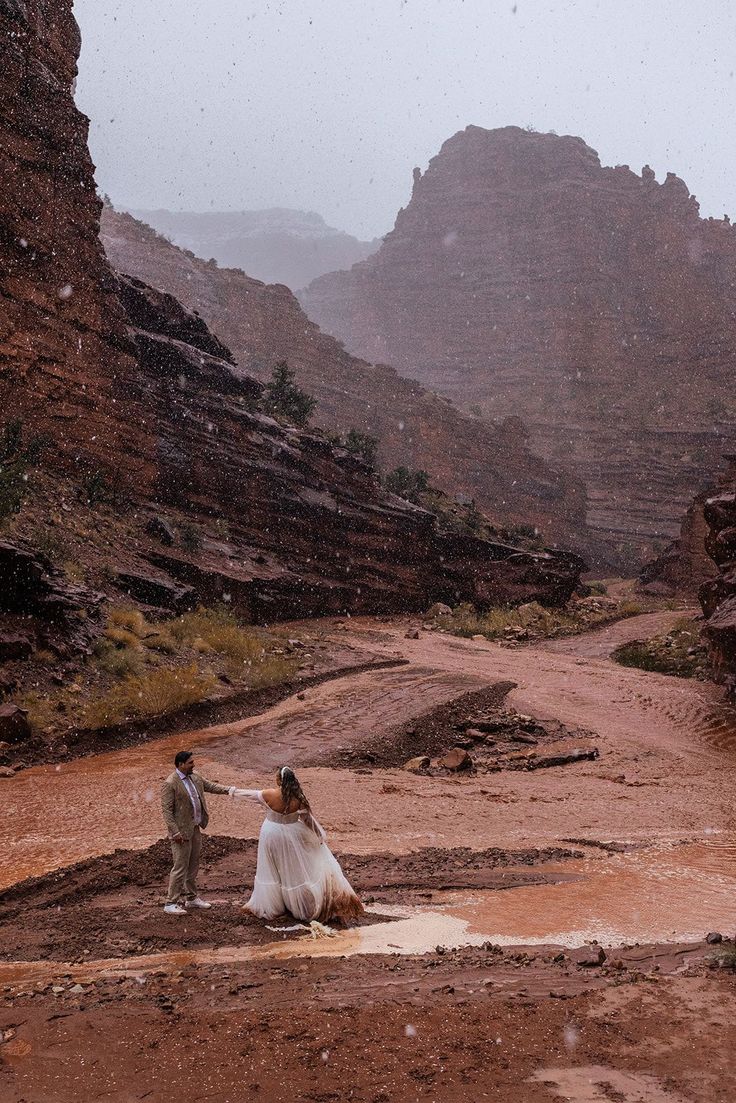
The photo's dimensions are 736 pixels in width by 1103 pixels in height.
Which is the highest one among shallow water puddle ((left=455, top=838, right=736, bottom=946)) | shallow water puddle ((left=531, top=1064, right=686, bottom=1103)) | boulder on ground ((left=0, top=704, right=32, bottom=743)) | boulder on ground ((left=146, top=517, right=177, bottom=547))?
boulder on ground ((left=146, top=517, right=177, bottom=547))

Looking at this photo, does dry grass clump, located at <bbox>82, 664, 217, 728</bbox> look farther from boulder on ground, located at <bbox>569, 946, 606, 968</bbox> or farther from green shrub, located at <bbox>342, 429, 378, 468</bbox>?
green shrub, located at <bbox>342, 429, 378, 468</bbox>

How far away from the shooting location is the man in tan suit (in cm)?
618

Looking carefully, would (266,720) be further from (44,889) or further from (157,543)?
(157,543)

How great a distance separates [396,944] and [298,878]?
3.06ft

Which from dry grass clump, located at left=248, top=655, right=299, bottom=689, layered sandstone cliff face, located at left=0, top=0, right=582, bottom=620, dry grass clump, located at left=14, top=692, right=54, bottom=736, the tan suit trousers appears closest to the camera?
the tan suit trousers

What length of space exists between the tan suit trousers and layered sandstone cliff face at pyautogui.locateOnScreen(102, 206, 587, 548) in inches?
2039

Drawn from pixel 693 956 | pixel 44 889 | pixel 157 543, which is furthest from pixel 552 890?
pixel 157 543

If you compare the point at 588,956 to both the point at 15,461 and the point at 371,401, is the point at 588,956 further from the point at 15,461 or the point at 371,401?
the point at 371,401

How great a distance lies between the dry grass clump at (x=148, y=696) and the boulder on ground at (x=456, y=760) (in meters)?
4.91

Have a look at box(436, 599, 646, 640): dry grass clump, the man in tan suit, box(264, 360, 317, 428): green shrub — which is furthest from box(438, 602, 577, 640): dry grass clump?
the man in tan suit

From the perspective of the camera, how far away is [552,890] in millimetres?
6773

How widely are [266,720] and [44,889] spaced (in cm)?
806

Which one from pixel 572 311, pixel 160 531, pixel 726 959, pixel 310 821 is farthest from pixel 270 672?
pixel 572 311

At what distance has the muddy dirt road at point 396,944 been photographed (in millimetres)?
3496
